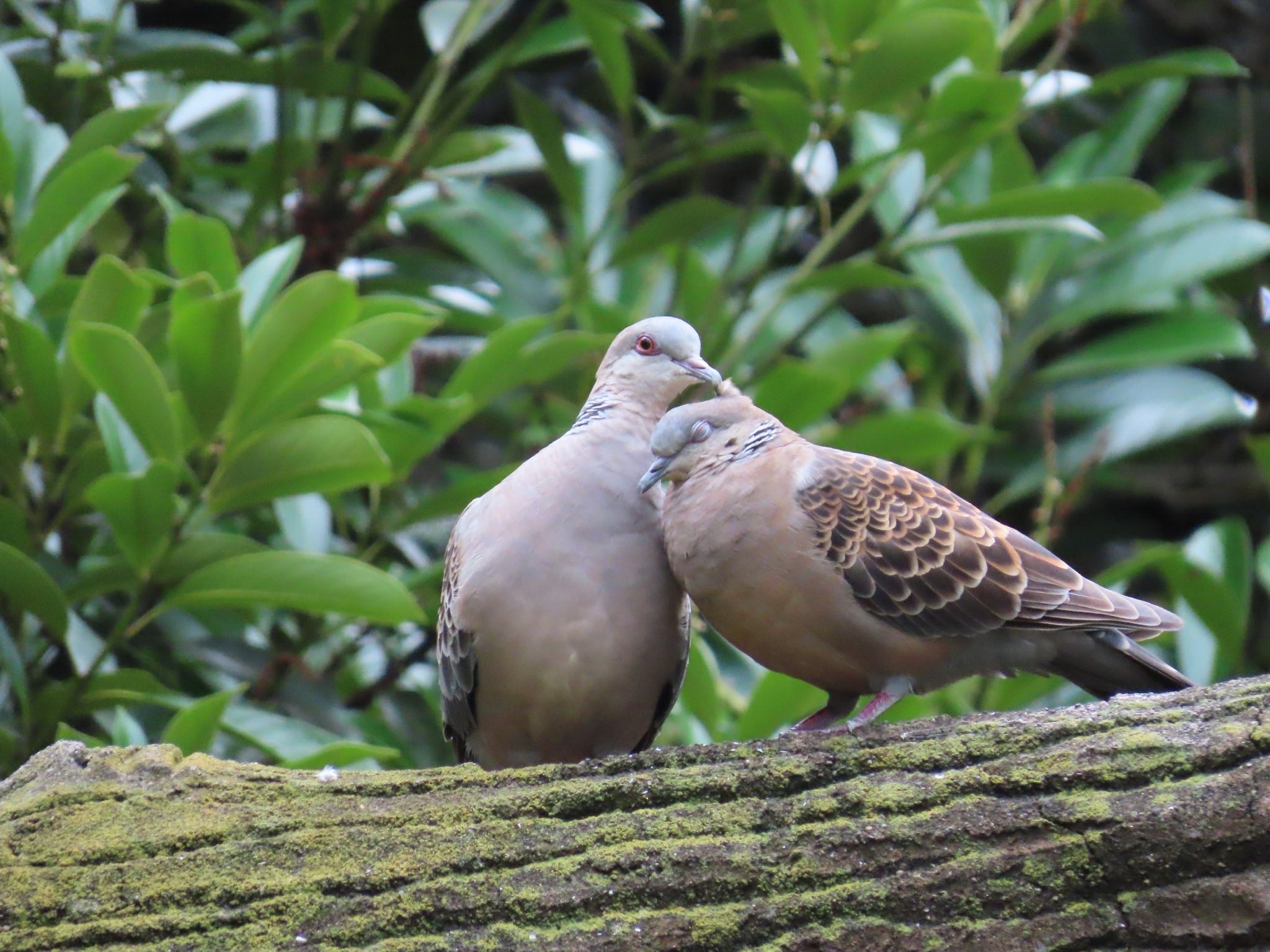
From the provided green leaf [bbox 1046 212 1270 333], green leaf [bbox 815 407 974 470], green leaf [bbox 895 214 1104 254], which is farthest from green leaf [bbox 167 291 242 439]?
green leaf [bbox 1046 212 1270 333]

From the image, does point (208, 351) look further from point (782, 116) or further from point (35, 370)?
point (782, 116)

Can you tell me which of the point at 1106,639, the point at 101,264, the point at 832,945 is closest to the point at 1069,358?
the point at 1106,639

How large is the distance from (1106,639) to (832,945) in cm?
112

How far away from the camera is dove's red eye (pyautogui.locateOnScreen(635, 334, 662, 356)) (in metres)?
3.35

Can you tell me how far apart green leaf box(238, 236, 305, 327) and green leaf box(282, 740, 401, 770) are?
1.12m

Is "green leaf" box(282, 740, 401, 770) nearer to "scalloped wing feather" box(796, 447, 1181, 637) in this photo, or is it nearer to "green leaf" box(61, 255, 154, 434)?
"green leaf" box(61, 255, 154, 434)

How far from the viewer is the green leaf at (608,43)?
14.6 feet

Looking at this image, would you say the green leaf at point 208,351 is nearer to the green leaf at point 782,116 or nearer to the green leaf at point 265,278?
the green leaf at point 265,278

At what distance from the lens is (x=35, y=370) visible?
137 inches

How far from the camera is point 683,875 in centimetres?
210

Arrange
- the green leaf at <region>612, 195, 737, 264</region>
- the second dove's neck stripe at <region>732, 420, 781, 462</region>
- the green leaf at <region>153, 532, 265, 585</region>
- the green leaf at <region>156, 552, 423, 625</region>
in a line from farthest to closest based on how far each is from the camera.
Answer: the green leaf at <region>612, 195, 737, 264</region>, the green leaf at <region>153, 532, 265, 585</region>, the green leaf at <region>156, 552, 423, 625</region>, the second dove's neck stripe at <region>732, 420, 781, 462</region>

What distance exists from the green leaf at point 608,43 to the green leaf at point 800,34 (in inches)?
21.7

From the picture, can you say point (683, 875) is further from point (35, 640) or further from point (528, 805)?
point (35, 640)

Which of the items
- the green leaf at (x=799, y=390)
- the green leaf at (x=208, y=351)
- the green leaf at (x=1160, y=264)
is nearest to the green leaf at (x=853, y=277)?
the green leaf at (x=799, y=390)
